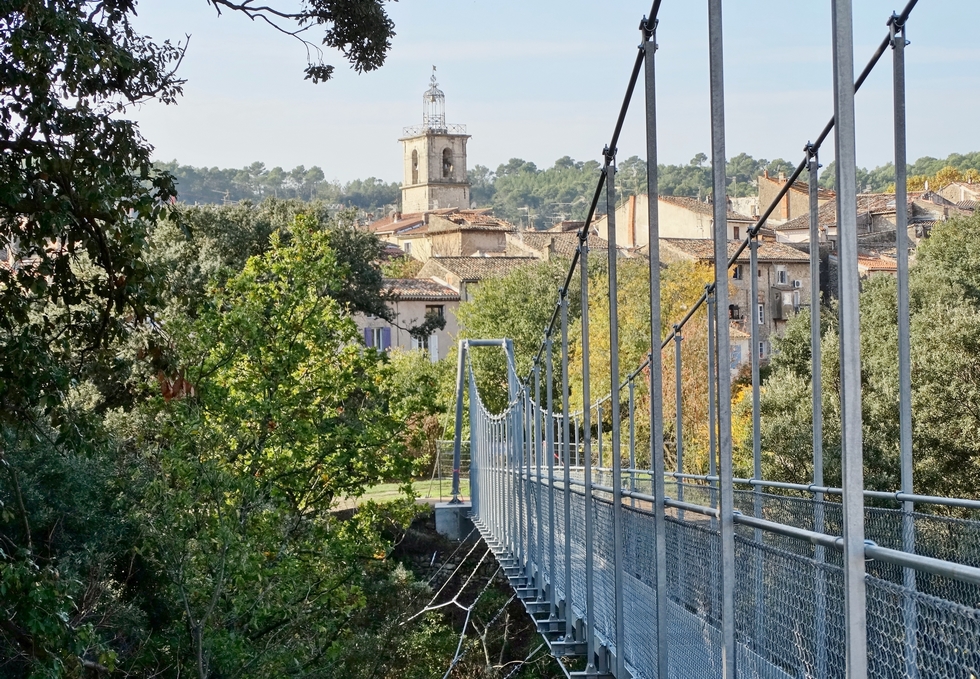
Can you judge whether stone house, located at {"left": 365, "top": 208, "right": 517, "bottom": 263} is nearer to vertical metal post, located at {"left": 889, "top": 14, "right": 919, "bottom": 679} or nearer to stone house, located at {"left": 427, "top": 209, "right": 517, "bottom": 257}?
stone house, located at {"left": 427, "top": 209, "right": 517, "bottom": 257}

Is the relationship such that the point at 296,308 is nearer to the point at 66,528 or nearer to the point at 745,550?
the point at 66,528

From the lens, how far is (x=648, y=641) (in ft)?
16.1

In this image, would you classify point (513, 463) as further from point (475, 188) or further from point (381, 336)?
point (475, 188)

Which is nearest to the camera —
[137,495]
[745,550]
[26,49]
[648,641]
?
[745,550]

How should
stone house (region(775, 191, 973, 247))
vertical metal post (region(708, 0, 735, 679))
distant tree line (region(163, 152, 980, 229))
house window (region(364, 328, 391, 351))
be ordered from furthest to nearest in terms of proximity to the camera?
distant tree line (region(163, 152, 980, 229)) → house window (region(364, 328, 391, 351)) → stone house (region(775, 191, 973, 247)) → vertical metal post (region(708, 0, 735, 679))

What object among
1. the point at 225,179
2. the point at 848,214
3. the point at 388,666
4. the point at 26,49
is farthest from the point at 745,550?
the point at 225,179

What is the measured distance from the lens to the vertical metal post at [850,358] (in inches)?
91.0

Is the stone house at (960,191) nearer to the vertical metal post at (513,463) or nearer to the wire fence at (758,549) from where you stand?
the vertical metal post at (513,463)

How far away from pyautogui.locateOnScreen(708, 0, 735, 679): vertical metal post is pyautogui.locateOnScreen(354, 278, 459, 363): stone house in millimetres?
38204

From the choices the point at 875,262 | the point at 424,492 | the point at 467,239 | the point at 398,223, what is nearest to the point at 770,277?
the point at 875,262

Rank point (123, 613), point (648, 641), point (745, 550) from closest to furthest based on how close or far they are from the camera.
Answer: point (745, 550) → point (648, 641) → point (123, 613)

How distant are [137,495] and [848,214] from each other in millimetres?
9964

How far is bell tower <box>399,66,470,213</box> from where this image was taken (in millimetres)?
90000

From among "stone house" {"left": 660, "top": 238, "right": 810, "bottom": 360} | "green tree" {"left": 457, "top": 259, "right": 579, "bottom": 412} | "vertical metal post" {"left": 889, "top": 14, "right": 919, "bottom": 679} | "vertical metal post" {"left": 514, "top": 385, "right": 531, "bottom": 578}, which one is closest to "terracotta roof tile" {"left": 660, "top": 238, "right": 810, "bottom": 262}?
"stone house" {"left": 660, "top": 238, "right": 810, "bottom": 360}
